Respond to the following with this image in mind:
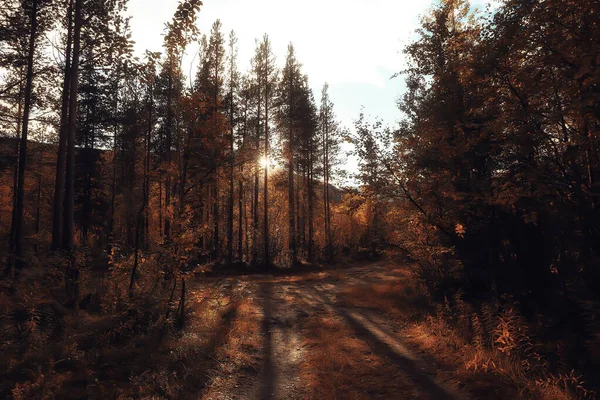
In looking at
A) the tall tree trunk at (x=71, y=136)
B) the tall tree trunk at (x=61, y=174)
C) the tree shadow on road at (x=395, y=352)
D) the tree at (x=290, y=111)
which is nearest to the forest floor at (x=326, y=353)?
the tree shadow on road at (x=395, y=352)

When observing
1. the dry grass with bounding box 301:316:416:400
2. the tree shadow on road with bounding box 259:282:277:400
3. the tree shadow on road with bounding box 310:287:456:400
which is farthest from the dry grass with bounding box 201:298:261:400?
the tree shadow on road with bounding box 310:287:456:400

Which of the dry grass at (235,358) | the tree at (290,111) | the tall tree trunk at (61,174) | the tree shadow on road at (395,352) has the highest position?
the tree at (290,111)

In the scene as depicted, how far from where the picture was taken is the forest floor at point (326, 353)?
5805mm

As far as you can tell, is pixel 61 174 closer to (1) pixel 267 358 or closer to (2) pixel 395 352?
(1) pixel 267 358

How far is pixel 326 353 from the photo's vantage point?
746 centimetres

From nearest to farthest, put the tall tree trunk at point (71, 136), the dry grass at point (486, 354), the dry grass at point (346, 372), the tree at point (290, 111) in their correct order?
the dry grass at point (486, 354), the dry grass at point (346, 372), the tall tree trunk at point (71, 136), the tree at point (290, 111)

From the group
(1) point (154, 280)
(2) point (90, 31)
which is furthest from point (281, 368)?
(2) point (90, 31)

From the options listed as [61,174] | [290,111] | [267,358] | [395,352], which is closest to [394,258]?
[395,352]

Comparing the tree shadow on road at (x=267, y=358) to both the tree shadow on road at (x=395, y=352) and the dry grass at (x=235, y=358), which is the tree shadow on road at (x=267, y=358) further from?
the tree shadow on road at (x=395, y=352)

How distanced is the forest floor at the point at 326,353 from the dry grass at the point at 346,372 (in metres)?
0.02

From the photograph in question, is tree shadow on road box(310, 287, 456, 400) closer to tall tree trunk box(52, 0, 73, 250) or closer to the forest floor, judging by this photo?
the forest floor

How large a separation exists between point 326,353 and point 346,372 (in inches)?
39.7

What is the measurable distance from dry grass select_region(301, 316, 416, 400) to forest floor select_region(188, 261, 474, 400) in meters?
0.02

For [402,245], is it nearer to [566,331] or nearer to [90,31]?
[566,331]
